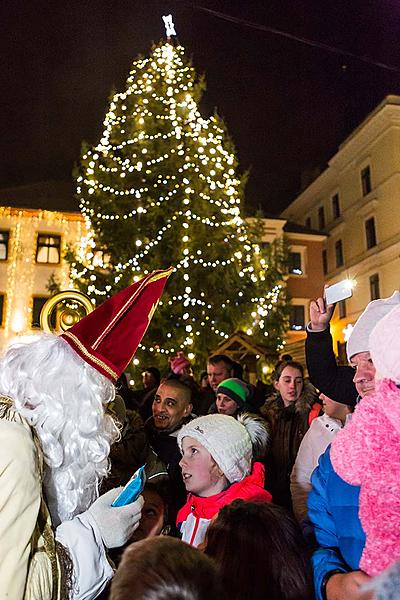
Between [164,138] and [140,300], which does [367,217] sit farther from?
[140,300]

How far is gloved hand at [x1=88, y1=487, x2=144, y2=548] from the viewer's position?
1.96 metres

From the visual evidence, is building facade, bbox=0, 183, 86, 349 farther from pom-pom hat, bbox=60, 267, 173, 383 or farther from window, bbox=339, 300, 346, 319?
pom-pom hat, bbox=60, 267, 173, 383

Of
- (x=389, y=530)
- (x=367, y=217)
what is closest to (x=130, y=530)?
(x=389, y=530)

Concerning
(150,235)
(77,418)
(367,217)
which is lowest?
(77,418)

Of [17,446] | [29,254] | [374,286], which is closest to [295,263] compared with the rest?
[374,286]

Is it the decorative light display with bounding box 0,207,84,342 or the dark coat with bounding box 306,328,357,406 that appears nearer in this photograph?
the dark coat with bounding box 306,328,357,406

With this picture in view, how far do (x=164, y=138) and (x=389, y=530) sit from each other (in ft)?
54.1

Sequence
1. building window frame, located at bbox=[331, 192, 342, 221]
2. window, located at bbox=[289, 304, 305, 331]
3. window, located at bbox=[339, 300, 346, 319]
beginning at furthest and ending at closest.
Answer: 1. building window frame, located at bbox=[331, 192, 342, 221]
2. window, located at bbox=[289, 304, 305, 331]
3. window, located at bbox=[339, 300, 346, 319]

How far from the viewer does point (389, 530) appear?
1.60m

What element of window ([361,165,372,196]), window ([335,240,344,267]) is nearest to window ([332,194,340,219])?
window ([335,240,344,267])

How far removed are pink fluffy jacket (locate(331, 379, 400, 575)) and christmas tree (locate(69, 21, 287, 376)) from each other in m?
13.2

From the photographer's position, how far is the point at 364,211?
3172 centimetres

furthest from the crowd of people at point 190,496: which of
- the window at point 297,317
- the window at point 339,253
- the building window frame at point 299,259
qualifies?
the window at point 339,253

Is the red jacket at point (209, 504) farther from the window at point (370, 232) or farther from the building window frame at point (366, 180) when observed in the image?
the building window frame at point (366, 180)
